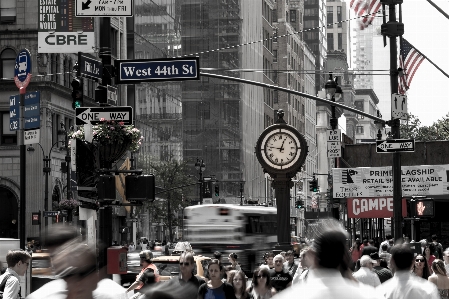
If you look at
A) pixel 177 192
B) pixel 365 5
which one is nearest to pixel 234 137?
pixel 177 192

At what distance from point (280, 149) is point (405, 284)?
62.2 ft

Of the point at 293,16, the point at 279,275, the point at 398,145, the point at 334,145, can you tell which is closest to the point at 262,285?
the point at 279,275

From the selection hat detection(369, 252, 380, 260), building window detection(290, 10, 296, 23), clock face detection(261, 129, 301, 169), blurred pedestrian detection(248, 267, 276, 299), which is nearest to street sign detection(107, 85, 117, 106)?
blurred pedestrian detection(248, 267, 276, 299)

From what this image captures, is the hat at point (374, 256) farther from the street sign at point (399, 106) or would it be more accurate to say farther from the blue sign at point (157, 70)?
the street sign at point (399, 106)

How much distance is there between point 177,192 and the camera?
83375mm

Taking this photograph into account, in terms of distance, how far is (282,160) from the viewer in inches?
1121

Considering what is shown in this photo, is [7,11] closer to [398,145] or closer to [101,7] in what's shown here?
[398,145]

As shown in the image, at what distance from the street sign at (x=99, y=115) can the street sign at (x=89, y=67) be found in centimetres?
53

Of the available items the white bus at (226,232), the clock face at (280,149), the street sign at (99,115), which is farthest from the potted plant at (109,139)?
the white bus at (226,232)

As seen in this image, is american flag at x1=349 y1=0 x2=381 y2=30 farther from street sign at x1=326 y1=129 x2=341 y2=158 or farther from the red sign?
the red sign

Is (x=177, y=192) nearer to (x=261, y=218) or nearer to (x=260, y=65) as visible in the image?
(x=261, y=218)

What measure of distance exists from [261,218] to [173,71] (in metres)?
31.2

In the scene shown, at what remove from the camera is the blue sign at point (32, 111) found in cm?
2120

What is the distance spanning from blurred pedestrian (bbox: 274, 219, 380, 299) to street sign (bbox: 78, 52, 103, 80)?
435 inches
